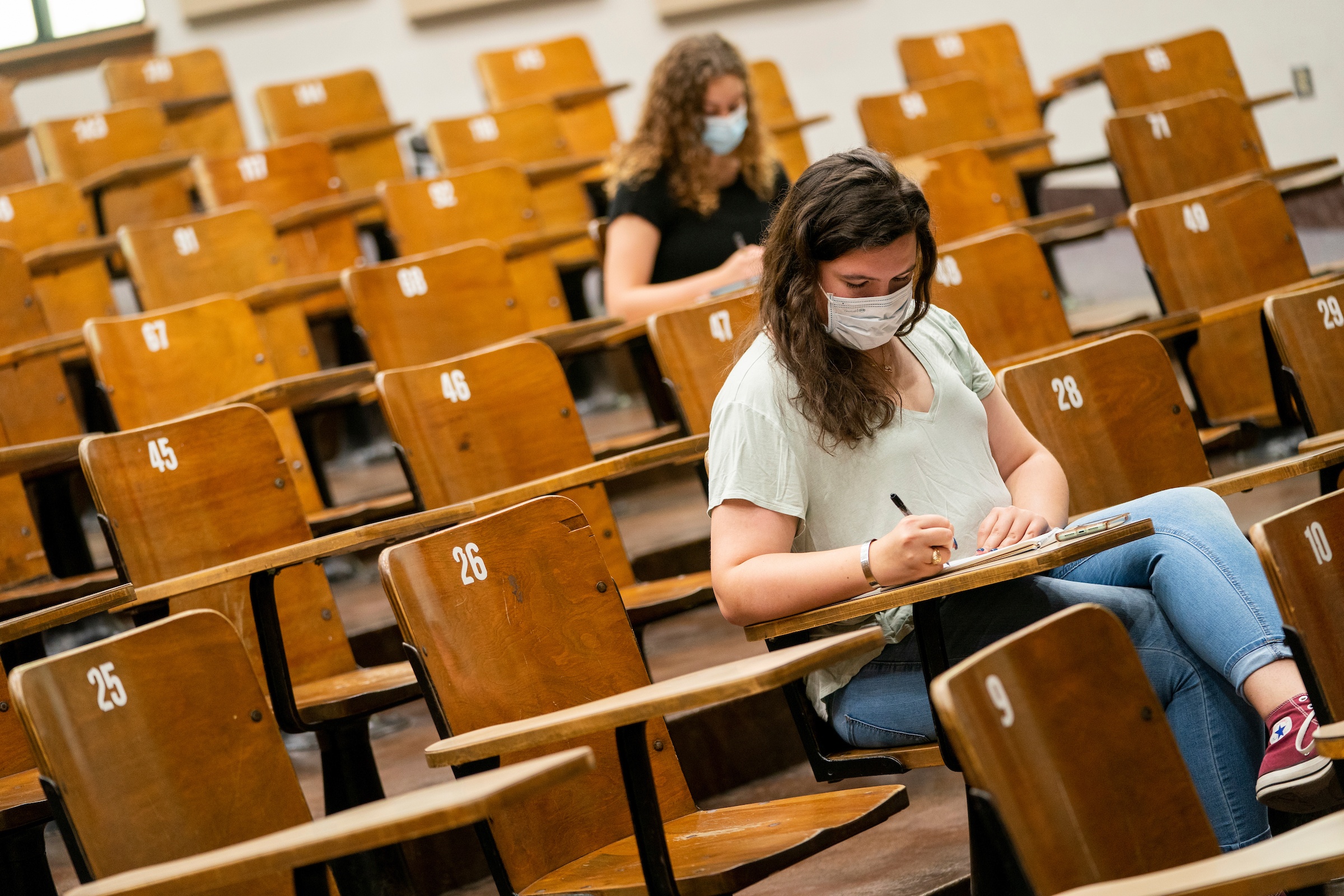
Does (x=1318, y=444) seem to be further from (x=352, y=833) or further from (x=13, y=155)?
(x=13, y=155)

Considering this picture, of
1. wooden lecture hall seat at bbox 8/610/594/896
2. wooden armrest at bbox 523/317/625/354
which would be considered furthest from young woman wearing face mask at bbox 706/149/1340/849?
wooden armrest at bbox 523/317/625/354

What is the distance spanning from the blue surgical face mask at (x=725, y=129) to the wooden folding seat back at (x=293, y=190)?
135 centimetres

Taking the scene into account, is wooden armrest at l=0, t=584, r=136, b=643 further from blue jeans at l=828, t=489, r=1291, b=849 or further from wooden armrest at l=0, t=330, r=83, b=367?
wooden armrest at l=0, t=330, r=83, b=367

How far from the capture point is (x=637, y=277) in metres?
2.91

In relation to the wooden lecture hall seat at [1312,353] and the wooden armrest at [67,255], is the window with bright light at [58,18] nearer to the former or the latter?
the wooden armrest at [67,255]

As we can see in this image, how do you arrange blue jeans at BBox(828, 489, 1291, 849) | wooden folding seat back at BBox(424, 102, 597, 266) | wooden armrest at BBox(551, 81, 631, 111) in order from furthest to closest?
wooden armrest at BBox(551, 81, 631, 111), wooden folding seat back at BBox(424, 102, 597, 266), blue jeans at BBox(828, 489, 1291, 849)

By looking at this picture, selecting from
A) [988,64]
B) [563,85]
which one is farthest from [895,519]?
[563,85]

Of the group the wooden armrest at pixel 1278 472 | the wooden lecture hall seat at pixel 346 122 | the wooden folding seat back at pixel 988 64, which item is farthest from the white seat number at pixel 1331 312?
the wooden lecture hall seat at pixel 346 122

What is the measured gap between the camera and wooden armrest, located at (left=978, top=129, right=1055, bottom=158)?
366 centimetres

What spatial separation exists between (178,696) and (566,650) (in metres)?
0.39

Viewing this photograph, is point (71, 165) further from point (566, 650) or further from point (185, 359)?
point (566, 650)

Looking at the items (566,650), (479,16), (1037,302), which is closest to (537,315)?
(1037,302)

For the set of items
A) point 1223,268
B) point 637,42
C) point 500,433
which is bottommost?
point 1223,268

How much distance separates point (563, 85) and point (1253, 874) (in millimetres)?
4502
